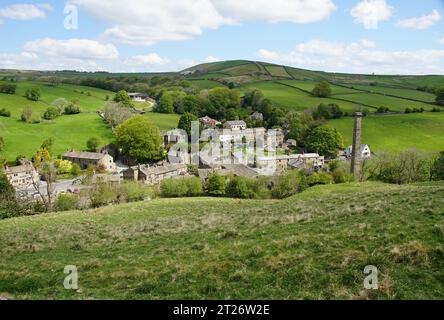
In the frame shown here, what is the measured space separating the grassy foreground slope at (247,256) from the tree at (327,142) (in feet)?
210

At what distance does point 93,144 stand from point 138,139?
11773 mm

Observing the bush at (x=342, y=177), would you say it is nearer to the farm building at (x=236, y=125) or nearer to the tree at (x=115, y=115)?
the farm building at (x=236, y=125)

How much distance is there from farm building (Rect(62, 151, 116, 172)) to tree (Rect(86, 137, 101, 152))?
16.1 ft

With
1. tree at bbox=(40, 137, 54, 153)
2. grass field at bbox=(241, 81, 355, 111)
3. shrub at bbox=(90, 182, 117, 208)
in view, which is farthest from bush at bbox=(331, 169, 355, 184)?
tree at bbox=(40, 137, 54, 153)

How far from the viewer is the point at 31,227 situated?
24.0 metres

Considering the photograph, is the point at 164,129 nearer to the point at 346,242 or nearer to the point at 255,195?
the point at 255,195

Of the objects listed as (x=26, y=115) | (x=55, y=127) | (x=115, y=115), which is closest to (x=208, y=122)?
(x=115, y=115)

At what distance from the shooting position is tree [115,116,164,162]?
78.4 meters

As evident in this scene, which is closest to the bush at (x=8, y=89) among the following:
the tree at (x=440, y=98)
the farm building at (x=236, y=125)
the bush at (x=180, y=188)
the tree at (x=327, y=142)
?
the farm building at (x=236, y=125)

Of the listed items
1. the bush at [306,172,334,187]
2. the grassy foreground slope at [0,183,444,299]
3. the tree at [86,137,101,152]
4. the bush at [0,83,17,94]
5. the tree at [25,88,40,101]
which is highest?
the bush at [0,83,17,94]

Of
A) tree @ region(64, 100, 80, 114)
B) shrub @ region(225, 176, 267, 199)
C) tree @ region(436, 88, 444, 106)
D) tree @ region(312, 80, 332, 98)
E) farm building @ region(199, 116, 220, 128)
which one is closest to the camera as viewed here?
shrub @ region(225, 176, 267, 199)

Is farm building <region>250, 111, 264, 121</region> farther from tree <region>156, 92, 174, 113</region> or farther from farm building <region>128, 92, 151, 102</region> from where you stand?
farm building <region>128, 92, 151, 102</region>
